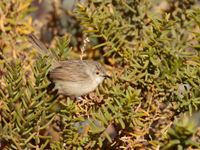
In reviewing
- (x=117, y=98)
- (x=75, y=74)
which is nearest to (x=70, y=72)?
(x=75, y=74)

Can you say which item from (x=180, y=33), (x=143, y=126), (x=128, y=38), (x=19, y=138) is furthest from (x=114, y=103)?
(x=180, y=33)

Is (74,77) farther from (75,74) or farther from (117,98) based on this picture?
(117,98)

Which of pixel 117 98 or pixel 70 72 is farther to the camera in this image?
pixel 70 72

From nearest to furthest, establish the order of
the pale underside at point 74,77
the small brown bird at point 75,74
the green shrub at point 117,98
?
the green shrub at point 117,98
the small brown bird at point 75,74
the pale underside at point 74,77

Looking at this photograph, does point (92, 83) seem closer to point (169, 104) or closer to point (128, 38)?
point (128, 38)

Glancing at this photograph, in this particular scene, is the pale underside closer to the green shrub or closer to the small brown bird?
the small brown bird

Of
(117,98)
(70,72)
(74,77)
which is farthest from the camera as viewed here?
(74,77)

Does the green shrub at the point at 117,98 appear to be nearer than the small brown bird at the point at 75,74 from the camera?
Yes

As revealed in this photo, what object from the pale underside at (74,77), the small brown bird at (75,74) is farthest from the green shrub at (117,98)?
the pale underside at (74,77)

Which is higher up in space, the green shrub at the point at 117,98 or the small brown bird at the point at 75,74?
the green shrub at the point at 117,98

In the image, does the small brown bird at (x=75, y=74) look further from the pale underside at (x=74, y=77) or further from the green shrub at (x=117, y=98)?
the green shrub at (x=117, y=98)
